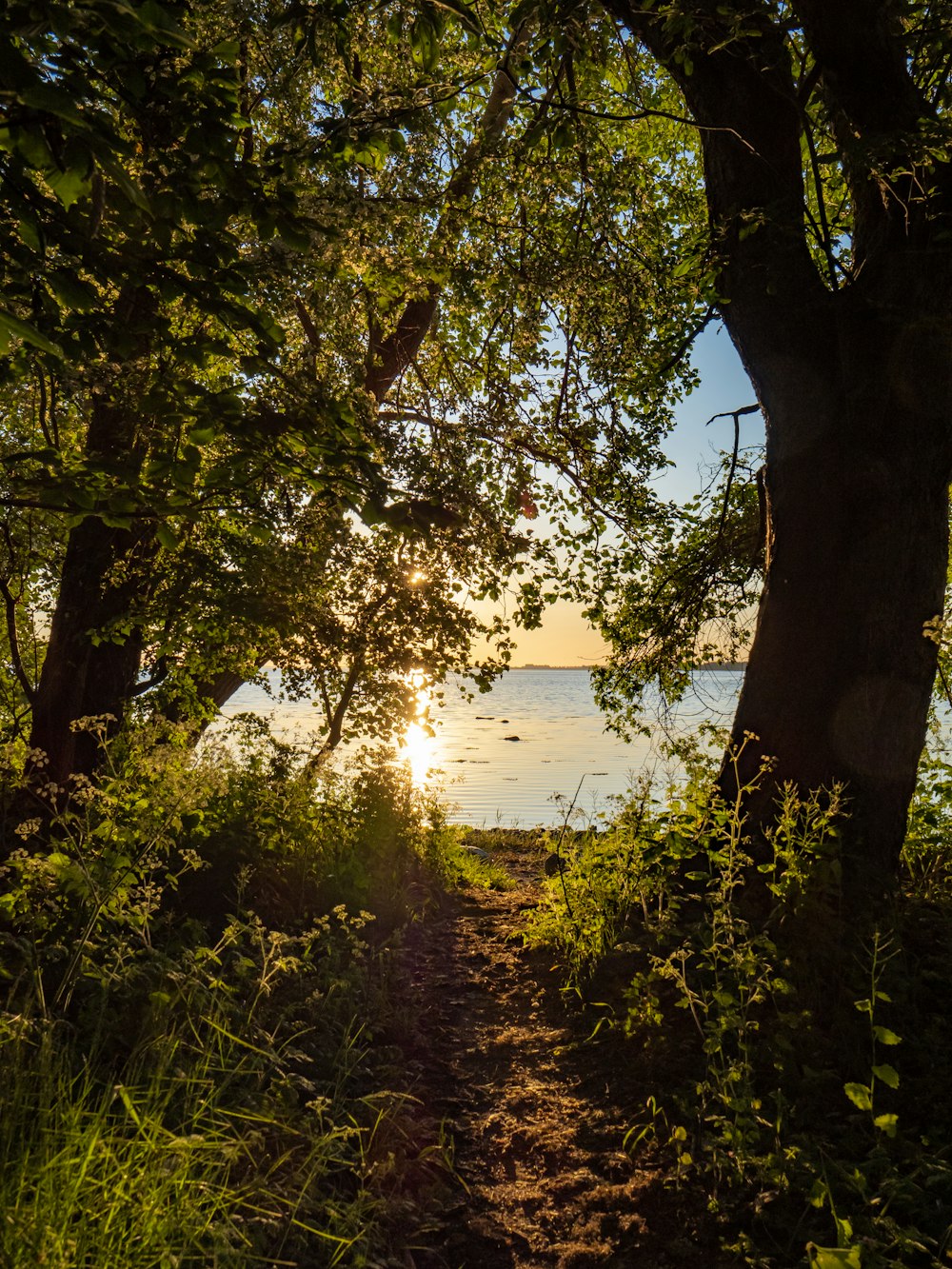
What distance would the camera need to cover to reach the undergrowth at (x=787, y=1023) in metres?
2.82

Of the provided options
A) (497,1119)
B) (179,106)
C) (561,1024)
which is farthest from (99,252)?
(561,1024)

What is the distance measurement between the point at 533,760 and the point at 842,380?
74.8 feet

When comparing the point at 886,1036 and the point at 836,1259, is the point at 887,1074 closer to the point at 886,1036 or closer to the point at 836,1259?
the point at 886,1036

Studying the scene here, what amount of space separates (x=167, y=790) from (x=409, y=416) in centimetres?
402

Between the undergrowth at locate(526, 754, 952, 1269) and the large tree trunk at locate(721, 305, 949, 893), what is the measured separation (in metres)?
0.30

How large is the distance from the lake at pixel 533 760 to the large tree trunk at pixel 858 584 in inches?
58.3

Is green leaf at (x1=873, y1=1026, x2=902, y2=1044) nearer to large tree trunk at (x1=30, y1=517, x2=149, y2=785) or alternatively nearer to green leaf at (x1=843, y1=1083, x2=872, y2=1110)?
green leaf at (x1=843, y1=1083, x2=872, y2=1110)

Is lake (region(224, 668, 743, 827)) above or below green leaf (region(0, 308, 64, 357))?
below

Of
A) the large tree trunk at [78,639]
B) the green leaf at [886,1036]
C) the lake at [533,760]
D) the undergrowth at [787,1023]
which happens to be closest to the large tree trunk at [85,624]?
the large tree trunk at [78,639]

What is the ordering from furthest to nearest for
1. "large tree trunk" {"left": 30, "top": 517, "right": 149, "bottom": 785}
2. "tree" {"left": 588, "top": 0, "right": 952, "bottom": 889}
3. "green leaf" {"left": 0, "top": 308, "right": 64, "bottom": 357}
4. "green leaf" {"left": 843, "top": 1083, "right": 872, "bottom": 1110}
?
1. "large tree trunk" {"left": 30, "top": 517, "right": 149, "bottom": 785}
2. "tree" {"left": 588, "top": 0, "right": 952, "bottom": 889}
3. "green leaf" {"left": 843, "top": 1083, "right": 872, "bottom": 1110}
4. "green leaf" {"left": 0, "top": 308, "right": 64, "bottom": 357}

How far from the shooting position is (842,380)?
17.3ft

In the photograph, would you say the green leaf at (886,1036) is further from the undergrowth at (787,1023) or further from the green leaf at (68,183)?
the green leaf at (68,183)

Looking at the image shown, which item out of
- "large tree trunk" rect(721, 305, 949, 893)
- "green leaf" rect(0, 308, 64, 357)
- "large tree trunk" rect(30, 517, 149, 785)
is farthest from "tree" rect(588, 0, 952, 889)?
"large tree trunk" rect(30, 517, 149, 785)

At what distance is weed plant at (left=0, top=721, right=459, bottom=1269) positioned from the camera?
7.33 feet
